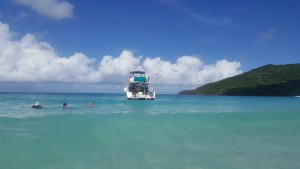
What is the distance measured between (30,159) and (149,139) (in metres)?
6.50

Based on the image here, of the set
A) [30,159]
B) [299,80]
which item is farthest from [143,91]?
[299,80]

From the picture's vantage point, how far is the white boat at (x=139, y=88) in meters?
81.4

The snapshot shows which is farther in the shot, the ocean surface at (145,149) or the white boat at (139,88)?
the white boat at (139,88)

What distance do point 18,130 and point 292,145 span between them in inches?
607

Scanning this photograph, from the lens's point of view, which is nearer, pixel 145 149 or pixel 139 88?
pixel 145 149

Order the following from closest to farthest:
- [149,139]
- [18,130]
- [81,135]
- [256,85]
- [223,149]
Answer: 1. [223,149]
2. [149,139]
3. [81,135]
4. [18,130]
5. [256,85]

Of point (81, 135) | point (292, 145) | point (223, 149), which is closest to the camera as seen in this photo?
point (223, 149)

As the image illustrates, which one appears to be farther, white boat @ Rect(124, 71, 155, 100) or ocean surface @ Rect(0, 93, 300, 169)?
white boat @ Rect(124, 71, 155, 100)

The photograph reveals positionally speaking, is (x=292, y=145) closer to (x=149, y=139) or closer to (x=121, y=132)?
(x=149, y=139)

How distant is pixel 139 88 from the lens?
276ft

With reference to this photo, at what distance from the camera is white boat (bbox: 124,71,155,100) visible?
8138 cm

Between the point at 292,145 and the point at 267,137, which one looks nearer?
the point at 292,145

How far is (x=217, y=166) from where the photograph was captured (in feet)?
38.3

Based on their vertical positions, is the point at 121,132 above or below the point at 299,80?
below
